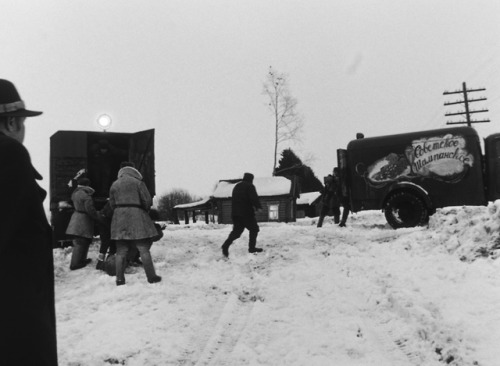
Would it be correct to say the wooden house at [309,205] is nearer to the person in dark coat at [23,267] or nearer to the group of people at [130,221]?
the group of people at [130,221]

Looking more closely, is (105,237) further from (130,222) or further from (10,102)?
(10,102)

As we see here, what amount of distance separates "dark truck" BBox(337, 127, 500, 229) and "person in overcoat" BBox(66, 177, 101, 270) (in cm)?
823

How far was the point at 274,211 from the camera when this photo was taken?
3053 centimetres

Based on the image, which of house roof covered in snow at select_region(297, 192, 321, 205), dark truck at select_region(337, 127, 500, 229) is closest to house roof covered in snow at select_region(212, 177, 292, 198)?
house roof covered in snow at select_region(297, 192, 321, 205)

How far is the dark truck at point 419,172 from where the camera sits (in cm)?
1257

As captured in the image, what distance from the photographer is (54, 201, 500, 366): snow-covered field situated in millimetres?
4344

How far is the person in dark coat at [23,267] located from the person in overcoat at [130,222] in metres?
5.57

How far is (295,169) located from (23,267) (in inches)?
2004

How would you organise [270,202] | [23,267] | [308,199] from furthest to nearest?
[308,199] < [270,202] < [23,267]

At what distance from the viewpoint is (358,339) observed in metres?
4.73

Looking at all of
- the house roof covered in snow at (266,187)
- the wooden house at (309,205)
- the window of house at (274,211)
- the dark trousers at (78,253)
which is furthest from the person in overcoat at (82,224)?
the wooden house at (309,205)

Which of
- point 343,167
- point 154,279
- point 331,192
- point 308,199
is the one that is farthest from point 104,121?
point 308,199

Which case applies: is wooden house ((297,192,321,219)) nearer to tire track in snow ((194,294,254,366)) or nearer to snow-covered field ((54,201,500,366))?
snow-covered field ((54,201,500,366))

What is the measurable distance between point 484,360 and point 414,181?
398 inches
